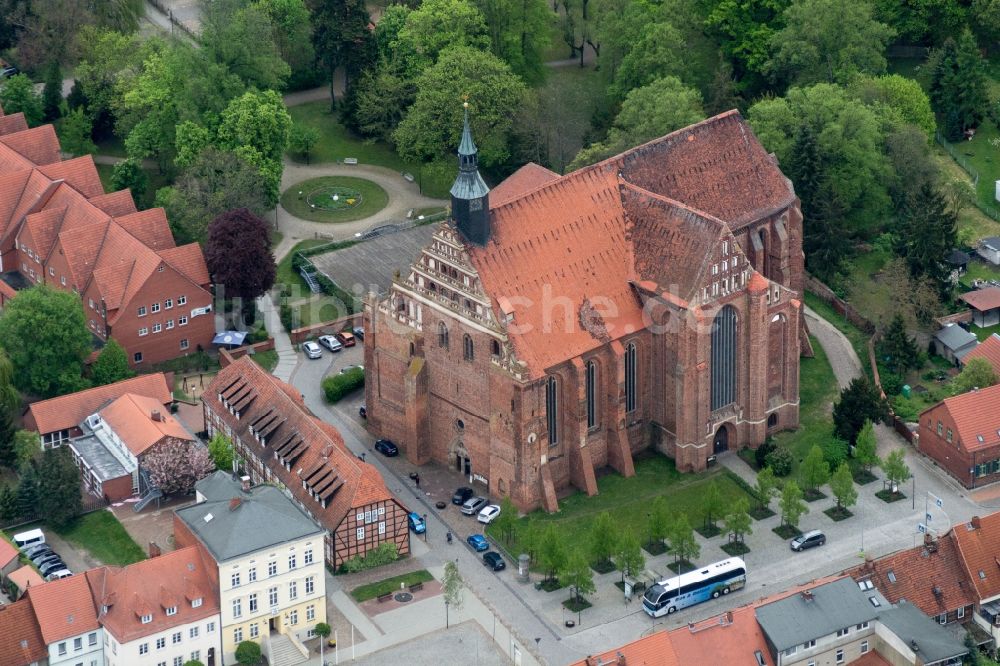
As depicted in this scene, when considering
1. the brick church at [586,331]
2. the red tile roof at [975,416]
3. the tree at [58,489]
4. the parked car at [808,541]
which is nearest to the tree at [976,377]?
the red tile roof at [975,416]

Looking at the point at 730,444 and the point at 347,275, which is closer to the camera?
the point at 730,444

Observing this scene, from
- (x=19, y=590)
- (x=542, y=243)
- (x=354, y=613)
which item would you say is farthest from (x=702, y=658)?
(x=19, y=590)

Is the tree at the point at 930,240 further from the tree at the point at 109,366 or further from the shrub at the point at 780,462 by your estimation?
the tree at the point at 109,366

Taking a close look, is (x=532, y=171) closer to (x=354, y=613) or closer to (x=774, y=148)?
(x=774, y=148)

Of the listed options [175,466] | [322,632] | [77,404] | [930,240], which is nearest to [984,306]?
[930,240]

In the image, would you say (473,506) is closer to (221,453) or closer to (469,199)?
(221,453)

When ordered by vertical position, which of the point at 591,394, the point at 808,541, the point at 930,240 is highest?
the point at 930,240
